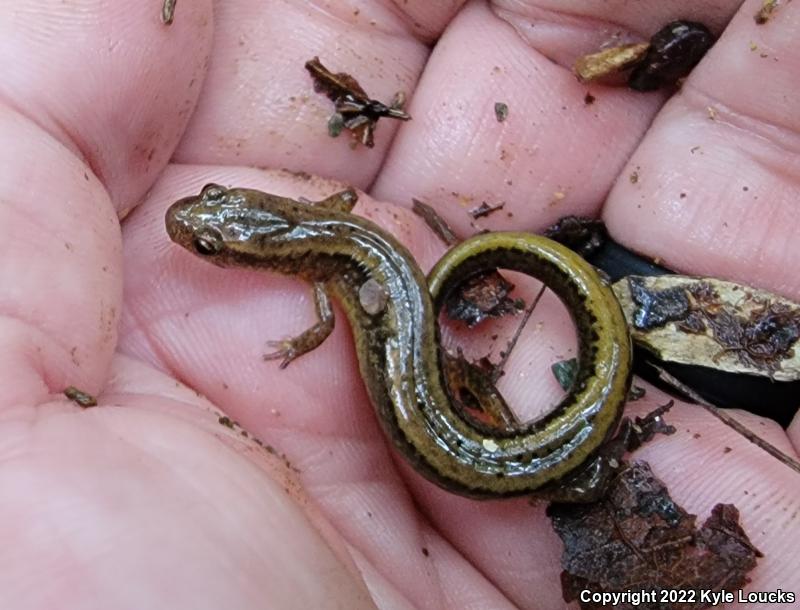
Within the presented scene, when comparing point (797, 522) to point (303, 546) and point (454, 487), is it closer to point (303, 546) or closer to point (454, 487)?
point (454, 487)

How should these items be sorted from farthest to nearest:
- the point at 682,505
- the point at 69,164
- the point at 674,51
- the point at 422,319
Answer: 1. the point at 674,51
2. the point at 422,319
3. the point at 682,505
4. the point at 69,164

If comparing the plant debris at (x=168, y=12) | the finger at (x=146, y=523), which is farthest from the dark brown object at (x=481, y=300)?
the plant debris at (x=168, y=12)

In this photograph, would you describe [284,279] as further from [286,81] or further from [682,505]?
[682,505]

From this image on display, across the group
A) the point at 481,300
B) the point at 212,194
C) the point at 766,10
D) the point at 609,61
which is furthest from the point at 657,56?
the point at 212,194

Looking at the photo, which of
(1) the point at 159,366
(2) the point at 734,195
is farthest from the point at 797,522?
(1) the point at 159,366

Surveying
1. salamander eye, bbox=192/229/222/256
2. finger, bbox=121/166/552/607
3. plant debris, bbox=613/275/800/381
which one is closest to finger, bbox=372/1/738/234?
plant debris, bbox=613/275/800/381

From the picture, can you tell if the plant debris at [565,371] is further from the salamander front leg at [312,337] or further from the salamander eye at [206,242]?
the salamander eye at [206,242]

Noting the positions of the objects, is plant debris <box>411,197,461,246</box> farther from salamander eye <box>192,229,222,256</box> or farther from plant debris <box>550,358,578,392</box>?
salamander eye <box>192,229,222,256</box>
